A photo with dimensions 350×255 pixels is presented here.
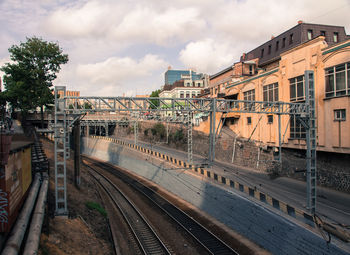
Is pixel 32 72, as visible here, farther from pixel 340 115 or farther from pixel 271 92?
pixel 340 115

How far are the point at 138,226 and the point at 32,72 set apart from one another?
26833mm

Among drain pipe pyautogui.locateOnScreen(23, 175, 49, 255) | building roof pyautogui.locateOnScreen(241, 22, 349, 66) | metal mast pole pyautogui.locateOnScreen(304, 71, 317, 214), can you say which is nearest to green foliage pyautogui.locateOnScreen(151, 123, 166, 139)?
building roof pyautogui.locateOnScreen(241, 22, 349, 66)

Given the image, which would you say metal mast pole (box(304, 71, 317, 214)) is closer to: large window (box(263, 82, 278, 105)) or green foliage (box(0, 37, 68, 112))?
large window (box(263, 82, 278, 105))

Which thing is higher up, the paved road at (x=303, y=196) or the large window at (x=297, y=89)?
the large window at (x=297, y=89)

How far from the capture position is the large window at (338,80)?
19.5m

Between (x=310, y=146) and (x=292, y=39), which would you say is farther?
(x=292, y=39)

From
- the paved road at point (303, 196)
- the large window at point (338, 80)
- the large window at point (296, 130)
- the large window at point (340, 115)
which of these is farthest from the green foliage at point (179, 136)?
the large window at point (340, 115)

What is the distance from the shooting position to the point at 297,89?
960 inches

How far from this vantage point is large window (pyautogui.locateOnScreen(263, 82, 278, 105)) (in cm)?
2756

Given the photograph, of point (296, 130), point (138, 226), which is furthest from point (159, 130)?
point (138, 226)

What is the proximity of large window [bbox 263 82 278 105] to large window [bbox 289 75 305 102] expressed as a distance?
91.2 inches

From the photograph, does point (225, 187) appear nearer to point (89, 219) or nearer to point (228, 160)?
point (89, 219)

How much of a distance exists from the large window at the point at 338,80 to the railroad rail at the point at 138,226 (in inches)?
699

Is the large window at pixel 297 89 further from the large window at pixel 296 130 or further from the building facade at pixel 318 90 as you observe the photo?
the large window at pixel 296 130
